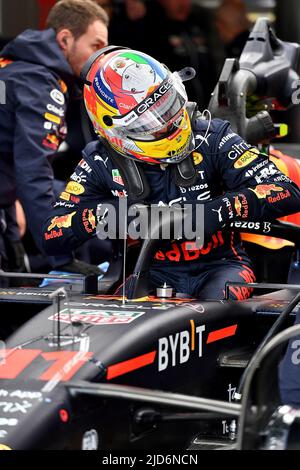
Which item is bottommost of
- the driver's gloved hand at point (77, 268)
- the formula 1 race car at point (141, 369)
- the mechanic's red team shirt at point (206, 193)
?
the driver's gloved hand at point (77, 268)

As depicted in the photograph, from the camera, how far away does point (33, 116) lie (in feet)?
19.3

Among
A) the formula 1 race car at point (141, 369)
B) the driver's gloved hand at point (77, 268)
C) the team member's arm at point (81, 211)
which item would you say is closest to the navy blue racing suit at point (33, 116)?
the driver's gloved hand at point (77, 268)

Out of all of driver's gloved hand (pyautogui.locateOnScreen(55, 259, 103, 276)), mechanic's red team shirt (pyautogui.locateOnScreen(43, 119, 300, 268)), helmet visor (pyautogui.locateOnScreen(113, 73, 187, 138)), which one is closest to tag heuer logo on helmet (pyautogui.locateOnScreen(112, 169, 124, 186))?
mechanic's red team shirt (pyautogui.locateOnScreen(43, 119, 300, 268))

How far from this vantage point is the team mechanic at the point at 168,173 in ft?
14.3

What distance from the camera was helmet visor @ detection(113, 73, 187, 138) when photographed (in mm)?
4316

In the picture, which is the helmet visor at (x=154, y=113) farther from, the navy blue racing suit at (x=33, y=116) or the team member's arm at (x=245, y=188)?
the navy blue racing suit at (x=33, y=116)

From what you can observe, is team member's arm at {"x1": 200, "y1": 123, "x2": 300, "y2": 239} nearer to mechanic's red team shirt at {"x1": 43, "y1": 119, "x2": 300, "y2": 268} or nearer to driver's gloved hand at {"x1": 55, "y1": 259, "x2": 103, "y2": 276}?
mechanic's red team shirt at {"x1": 43, "y1": 119, "x2": 300, "y2": 268}

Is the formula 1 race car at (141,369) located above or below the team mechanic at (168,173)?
below

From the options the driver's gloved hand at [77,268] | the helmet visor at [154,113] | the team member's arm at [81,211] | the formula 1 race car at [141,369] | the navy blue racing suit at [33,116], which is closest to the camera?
the formula 1 race car at [141,369]

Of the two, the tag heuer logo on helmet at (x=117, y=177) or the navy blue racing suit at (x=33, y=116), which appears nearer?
the tag heuer logo on helmet at (x=117, y=177)

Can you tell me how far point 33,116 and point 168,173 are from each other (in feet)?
5.01

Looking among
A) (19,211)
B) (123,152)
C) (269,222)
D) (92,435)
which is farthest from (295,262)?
(19,211)

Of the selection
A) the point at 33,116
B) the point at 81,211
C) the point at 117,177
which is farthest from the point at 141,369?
the point at 33,116

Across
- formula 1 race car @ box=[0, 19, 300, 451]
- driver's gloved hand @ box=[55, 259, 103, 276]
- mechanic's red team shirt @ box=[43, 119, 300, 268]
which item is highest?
mechanic's red team shirt @ box=[43, 119, 300, 268]
